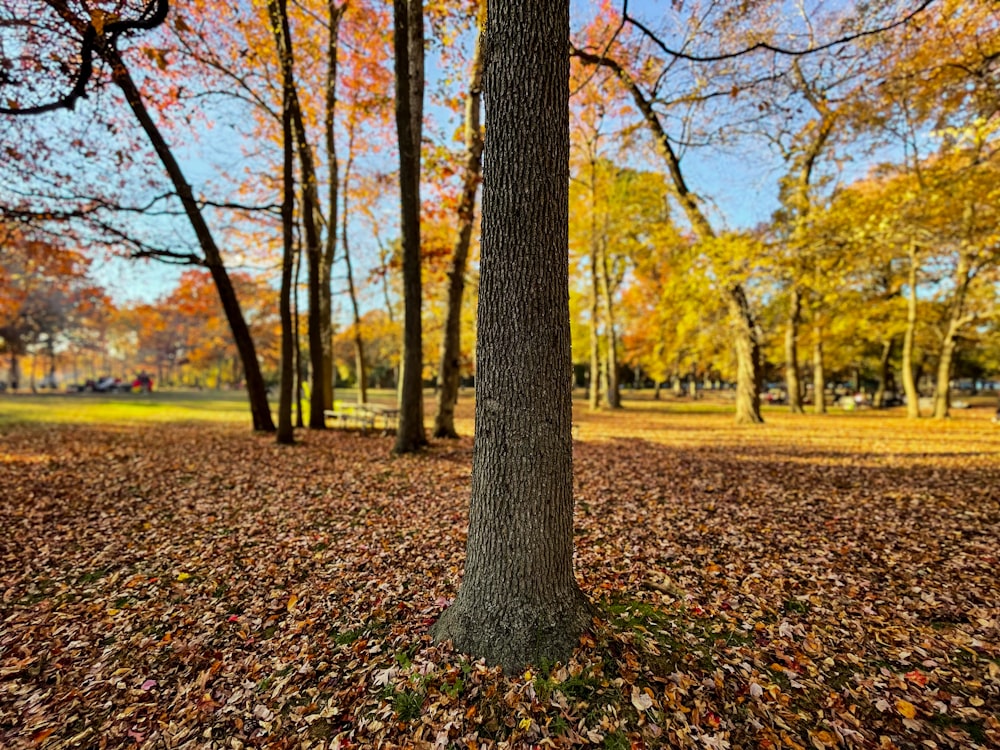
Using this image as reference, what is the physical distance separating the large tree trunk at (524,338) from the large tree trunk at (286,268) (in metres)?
8.70

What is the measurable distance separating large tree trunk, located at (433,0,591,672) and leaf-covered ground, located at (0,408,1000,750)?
48 centimetres

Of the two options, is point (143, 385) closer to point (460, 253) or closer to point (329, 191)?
point (329, 191)

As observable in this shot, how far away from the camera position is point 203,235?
34.8 ft

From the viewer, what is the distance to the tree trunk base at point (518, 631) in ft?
9.64

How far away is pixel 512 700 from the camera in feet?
8.87

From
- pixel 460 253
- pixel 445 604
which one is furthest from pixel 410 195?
pixel 445 604

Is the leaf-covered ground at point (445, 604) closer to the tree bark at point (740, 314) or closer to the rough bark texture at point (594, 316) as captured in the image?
the tree bark at point (740, 314)

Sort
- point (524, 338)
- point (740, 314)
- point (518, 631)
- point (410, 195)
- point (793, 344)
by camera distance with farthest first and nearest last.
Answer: point (793, 344), point (740, 314), point (410, 195), point (518, 631), point (524, 338)

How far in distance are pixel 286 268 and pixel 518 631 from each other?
10.2 metres

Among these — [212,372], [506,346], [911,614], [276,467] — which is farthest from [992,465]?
[212,372]

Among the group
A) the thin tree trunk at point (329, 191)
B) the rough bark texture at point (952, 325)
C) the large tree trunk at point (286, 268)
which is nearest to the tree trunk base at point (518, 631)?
the large tree trunk at point (286, 268)

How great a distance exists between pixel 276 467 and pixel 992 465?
12.3 metres

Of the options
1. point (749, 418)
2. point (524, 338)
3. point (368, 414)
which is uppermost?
point (524, 338)

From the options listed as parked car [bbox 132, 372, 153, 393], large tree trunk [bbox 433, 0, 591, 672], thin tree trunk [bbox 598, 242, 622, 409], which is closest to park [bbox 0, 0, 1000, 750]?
large tree trunk [bbox 433, 0, 591, 672]
